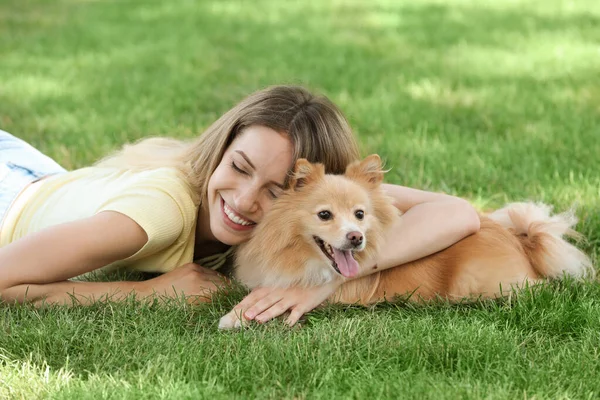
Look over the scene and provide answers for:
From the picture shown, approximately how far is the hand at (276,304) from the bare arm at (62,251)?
0.48 m

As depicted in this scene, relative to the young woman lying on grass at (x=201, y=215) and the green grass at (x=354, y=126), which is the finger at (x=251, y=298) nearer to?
the young woman lying on grass at (x=201, y=215)

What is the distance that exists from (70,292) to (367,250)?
1.23 m

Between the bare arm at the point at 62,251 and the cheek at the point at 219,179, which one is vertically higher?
the cheek at the point at 219,179

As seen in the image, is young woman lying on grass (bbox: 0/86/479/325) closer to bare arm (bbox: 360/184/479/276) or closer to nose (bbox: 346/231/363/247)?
bare arm (bbox: 360/184/479/276)

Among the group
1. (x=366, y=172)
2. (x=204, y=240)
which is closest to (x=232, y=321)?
(x=204, y=240)

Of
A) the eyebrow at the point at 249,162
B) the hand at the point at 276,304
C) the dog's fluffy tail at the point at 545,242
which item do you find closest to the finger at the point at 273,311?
the hand at the point at 276,304

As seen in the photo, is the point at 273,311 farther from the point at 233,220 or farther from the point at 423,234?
the point at 423,234

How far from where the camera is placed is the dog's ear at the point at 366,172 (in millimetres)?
3127

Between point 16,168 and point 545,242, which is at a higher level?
point 16,168

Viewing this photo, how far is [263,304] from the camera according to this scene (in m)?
3.10

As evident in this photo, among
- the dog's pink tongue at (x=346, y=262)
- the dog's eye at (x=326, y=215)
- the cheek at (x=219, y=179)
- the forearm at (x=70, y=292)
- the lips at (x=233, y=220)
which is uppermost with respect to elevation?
the cheek at (x=219, y=179)

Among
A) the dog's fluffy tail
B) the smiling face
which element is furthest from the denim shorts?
the dog's fluffy tail

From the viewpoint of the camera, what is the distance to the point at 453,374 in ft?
8.30

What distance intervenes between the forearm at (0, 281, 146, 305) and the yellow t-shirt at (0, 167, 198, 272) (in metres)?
0.14
